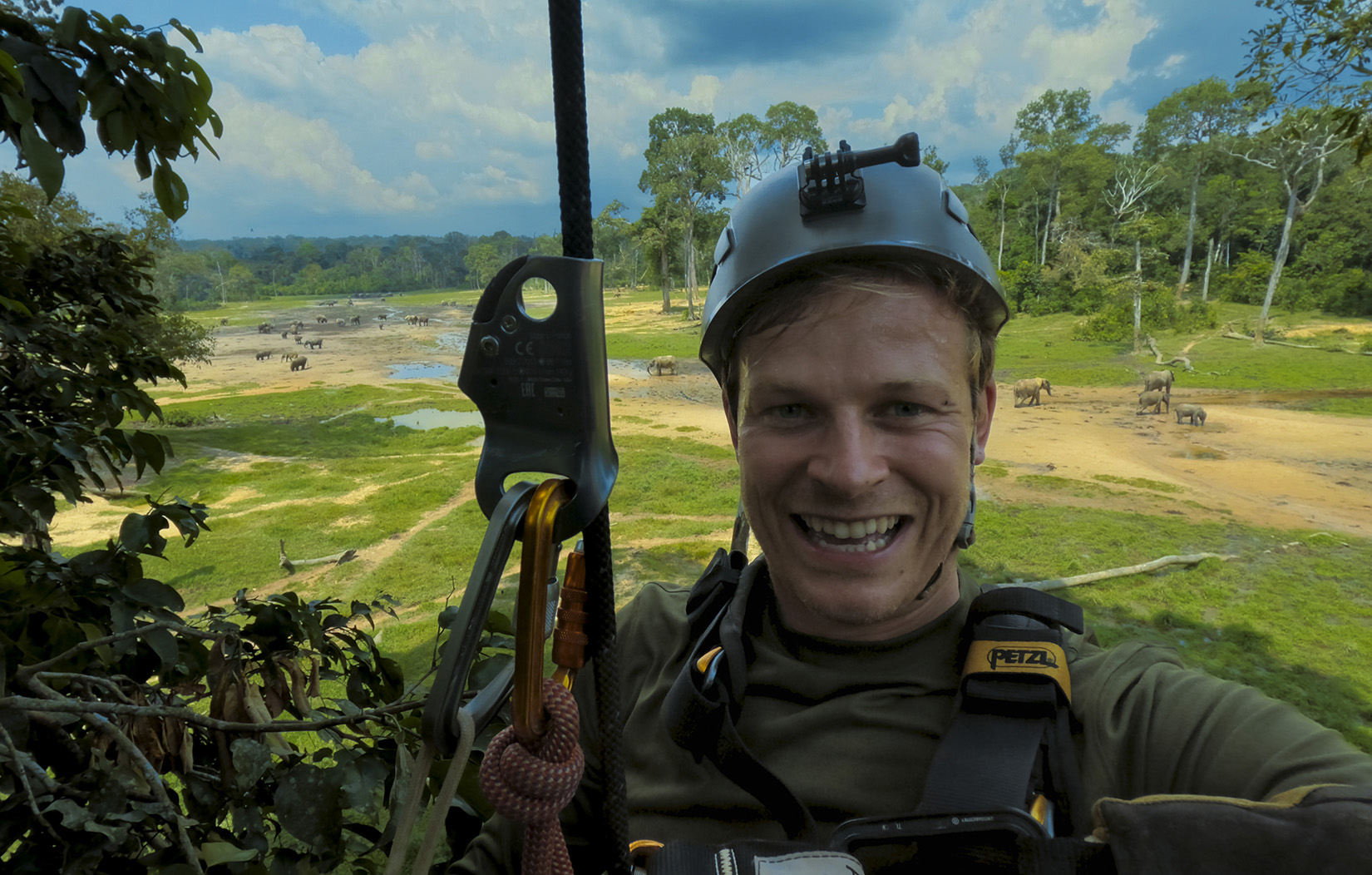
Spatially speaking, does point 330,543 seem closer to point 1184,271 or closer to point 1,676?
point 1,676

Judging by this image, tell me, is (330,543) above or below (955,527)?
below

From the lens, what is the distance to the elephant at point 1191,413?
842cm

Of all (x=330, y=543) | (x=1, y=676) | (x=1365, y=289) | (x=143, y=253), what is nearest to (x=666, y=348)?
(x=330, y=543)

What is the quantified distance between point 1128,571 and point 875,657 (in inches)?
189

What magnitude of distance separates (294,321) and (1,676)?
22765 mm

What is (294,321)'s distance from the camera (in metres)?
20.3

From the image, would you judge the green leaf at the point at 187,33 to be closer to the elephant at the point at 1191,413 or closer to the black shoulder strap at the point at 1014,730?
the black shoulder strap at the point at 1014,730

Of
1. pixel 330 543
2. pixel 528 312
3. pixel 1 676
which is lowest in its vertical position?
pixel 330 543

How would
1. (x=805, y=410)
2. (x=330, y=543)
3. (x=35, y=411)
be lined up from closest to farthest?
(x=805, y=410) → (x=35, y=411) → (x=330, y=543)

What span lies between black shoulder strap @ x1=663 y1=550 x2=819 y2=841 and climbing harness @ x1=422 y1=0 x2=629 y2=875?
522 millimetres

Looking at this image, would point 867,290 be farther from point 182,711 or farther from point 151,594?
point 151,594

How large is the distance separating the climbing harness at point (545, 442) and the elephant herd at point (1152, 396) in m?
10.3

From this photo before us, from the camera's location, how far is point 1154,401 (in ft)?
30.7

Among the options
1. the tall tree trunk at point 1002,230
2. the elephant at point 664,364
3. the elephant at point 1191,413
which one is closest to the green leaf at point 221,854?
the elephant at point 1191,413
